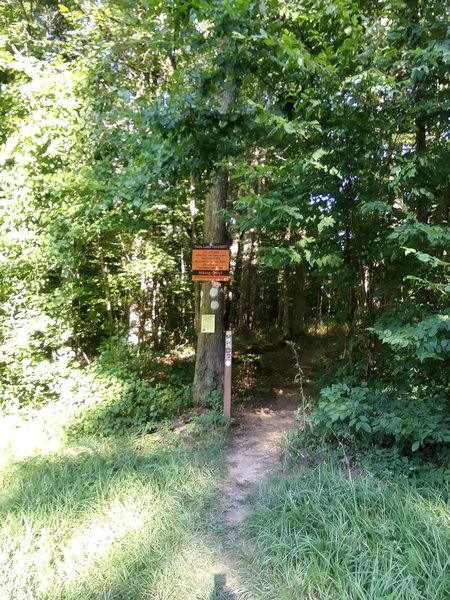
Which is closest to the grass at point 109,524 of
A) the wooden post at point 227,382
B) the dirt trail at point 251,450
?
the dirt trail at point 251,450

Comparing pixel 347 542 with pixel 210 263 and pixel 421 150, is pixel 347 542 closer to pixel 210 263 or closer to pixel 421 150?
pixel 421 150

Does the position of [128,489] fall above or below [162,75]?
below

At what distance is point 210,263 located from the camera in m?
5.36

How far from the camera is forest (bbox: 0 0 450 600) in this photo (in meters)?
2.76

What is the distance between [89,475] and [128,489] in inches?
20.4

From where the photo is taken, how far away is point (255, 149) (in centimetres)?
508

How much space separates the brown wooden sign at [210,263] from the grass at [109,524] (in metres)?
2.11

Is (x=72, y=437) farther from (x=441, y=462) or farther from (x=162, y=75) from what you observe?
(x=162, y=75)

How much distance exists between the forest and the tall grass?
1 centimetres

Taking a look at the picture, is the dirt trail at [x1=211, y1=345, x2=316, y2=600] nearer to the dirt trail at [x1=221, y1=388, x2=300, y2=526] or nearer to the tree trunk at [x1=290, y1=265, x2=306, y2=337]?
the dirt trail at [x1=221, y1=388, x2=300, y2=526]

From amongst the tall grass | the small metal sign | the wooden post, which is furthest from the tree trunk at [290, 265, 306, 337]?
the tall grass

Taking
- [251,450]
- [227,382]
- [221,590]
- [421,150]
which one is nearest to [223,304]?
[227,382]

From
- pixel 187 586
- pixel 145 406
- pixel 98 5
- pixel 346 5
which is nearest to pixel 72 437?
pixel 145 406

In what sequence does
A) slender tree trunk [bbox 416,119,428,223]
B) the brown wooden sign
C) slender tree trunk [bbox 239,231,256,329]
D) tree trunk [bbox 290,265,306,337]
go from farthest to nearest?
tree trunk [bbox 290,265,306,337]
slender tree trunk [bbox 239,231,256,329]
the brown wooden sign
slender tree trunk [bbox 416,119,428,223]
